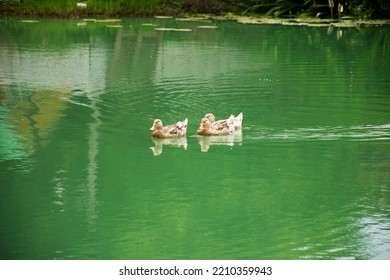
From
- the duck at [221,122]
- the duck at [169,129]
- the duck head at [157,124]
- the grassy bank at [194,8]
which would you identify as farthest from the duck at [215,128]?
the grassy bank at [194,8]

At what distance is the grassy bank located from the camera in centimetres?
2347

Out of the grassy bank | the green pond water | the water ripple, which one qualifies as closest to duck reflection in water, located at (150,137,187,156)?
the green pond water

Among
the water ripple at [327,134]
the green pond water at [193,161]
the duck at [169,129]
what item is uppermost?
the duck at [169,129]

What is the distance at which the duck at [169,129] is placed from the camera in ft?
29.1

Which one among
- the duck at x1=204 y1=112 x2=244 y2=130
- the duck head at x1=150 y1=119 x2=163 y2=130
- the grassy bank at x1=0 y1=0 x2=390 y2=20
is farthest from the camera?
the grassy bank at x1=0 y1=0 x2=390 y2=20

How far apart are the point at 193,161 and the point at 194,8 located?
57.3 feet

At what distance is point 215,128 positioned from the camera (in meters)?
9.05

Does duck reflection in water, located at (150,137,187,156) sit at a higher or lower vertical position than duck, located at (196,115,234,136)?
lower

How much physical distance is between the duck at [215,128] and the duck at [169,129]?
164mm

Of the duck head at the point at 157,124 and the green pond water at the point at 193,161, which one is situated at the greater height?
the duck head at the point at 157,124

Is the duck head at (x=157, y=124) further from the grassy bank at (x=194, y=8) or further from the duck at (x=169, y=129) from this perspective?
the grassy bank at (x=194, y=8)

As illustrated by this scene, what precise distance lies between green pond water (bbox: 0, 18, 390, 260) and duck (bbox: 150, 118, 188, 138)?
8 cm

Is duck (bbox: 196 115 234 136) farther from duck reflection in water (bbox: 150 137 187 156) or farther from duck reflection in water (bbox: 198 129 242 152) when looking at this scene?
duck reflection in water (bbox: 150 137 187 156)
